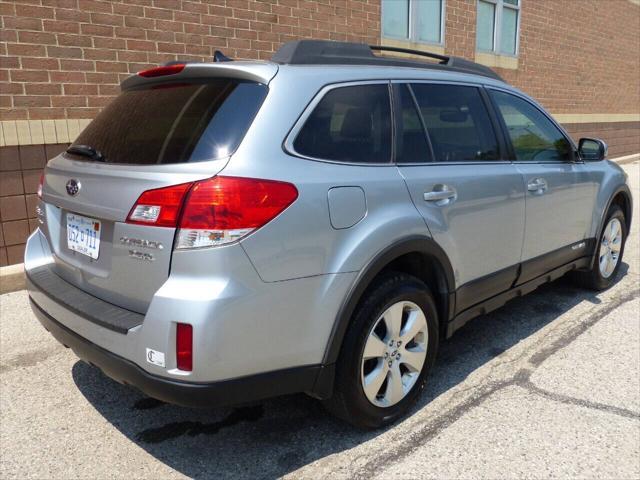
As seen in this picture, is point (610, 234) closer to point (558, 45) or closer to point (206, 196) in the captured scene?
point (206, 196)

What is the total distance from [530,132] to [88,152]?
289 cm

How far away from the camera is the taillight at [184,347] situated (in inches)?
82.5

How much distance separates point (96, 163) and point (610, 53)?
54.0 ft

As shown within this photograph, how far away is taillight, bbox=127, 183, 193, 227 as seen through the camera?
2143 mm

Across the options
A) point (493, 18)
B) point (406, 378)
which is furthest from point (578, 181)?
point (493, 18)

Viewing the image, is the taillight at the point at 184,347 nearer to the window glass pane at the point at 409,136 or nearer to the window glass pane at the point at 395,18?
the window glass pane at the point at 409,136

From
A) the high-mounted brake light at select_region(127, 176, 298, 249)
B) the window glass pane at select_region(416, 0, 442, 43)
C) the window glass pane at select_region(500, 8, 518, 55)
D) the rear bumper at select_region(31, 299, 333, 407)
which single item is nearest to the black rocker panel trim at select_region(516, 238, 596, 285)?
the rear bumper at select_region(31, 299, 333, 407)

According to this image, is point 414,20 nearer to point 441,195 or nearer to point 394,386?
point 441,195

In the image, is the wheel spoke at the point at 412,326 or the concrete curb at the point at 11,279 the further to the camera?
the concrete curb at the point at 11,279

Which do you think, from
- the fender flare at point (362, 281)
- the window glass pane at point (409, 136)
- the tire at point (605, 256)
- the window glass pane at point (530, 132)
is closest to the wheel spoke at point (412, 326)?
the fender flare at point (362, 281)

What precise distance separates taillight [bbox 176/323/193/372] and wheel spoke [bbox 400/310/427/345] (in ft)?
3.71

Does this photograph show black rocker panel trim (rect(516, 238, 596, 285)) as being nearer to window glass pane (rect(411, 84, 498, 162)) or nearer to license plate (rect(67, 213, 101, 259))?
window glass pane (rect(411, 84, 498, 162))

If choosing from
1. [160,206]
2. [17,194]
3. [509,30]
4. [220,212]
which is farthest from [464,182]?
[509,30]

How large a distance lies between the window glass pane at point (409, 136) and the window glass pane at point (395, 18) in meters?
6.28
